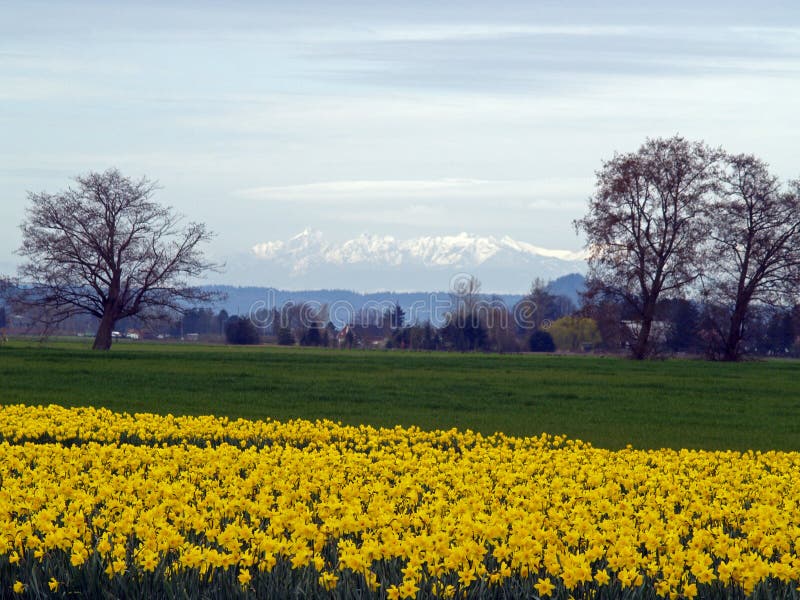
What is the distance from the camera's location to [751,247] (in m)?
53.2

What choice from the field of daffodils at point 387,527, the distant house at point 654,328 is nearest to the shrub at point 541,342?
the distant house at point 654,328

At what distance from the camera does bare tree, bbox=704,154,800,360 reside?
53.2 metres

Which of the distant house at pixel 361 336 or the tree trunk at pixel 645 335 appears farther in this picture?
the distant house at pixel 361 336

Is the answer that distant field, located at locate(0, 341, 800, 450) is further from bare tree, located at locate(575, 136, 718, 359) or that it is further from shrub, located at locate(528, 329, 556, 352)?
shrub, located at locate(528, 329, 556, 352)

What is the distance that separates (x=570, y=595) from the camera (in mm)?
6094

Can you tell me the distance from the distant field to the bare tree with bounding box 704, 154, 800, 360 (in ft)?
50.4

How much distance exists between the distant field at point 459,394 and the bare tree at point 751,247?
15.4 metres

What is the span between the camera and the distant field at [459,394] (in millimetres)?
20344

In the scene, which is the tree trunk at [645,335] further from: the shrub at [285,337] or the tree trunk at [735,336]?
the shrub at [285,337]

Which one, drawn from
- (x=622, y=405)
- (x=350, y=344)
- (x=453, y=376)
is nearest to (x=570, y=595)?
(x=622, y=405)

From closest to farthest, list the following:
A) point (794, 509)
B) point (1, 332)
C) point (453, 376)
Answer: point (794, 509)
point (453, 376)
point (1, 332)

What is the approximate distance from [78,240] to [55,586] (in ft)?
153

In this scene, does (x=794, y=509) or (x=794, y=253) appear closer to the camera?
(x=794, y=509)

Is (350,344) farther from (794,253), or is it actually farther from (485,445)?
(485,445)
